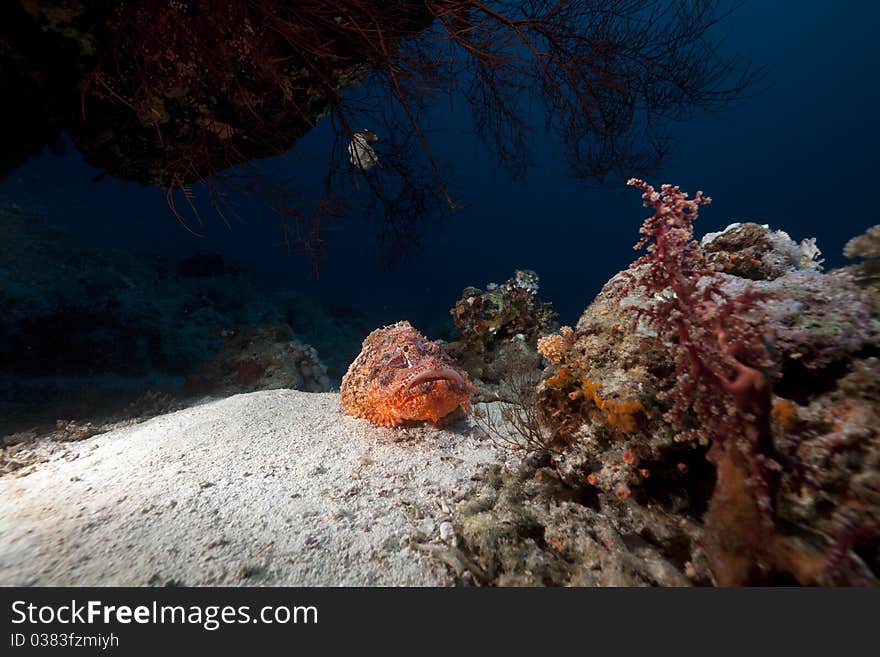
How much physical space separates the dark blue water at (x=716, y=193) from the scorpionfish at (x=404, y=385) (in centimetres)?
4164

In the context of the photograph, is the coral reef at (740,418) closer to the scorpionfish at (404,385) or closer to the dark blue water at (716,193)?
the scorpionfish at (404,385)

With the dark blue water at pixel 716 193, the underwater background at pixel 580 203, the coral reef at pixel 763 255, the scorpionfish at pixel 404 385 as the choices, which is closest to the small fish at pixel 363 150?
the scorpionfish at pixel 404 385

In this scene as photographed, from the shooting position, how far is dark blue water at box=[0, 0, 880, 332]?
54.5 m

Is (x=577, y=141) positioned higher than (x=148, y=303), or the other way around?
(x=577, y=141)

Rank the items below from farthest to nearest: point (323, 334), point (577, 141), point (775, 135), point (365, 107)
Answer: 1. point (775, 135)
2. point (323, 334)
3. point (577, 141)
4. point (365, 107)

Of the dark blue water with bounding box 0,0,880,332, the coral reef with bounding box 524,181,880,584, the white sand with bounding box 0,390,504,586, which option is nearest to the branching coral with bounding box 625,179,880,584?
the coral reef with bounding box 524,181,880,584

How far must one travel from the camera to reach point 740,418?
1.25m

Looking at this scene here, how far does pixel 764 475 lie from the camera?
47.8 inches

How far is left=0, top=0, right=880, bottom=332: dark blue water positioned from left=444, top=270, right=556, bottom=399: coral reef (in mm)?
38402

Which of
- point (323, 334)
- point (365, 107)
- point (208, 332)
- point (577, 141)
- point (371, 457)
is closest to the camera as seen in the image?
point (371, 457)

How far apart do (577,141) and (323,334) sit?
15755 mm

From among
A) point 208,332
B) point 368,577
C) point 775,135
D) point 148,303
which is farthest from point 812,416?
point 775,135

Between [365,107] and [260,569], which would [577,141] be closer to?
[365,107]

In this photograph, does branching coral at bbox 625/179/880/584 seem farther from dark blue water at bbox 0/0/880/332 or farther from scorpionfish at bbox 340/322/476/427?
dark blue water at bbox 0/0/880/332
